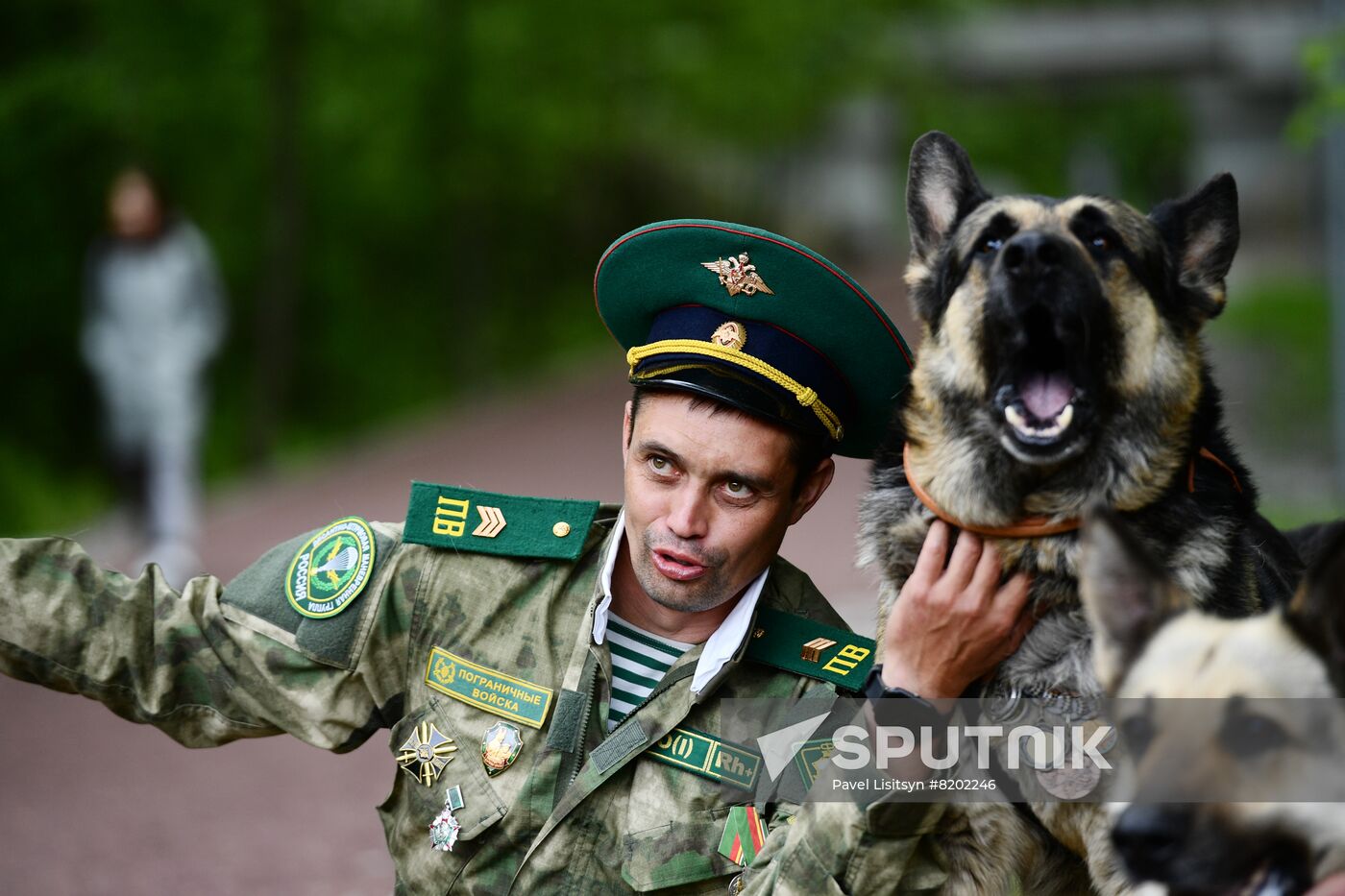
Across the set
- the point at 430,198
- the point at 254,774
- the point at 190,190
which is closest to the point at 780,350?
the point at 254,774

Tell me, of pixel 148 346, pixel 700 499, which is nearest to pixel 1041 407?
pixel 700 499

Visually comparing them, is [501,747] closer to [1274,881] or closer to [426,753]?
[426,753]

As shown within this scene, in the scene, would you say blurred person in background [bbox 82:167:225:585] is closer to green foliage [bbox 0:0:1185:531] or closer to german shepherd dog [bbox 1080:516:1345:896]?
green foliage [bbox 0:0:1185:531]

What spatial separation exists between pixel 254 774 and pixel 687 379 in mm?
4409

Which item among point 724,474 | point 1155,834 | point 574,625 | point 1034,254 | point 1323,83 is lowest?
point 574,625

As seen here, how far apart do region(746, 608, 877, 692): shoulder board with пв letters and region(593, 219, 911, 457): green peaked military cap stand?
429 millimetres

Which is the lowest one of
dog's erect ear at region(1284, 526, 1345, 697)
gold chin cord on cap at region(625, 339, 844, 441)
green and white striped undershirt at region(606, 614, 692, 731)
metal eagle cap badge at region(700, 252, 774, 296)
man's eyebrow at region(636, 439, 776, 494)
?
green and white striped undershirt at region(606, 614, 692, 731)

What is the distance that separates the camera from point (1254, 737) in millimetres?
2262

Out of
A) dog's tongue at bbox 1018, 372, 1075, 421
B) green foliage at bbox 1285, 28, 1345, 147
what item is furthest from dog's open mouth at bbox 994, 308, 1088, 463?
green foliage at bbox 1285, 28, 1345, 147

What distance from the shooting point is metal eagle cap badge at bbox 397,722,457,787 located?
306 cm

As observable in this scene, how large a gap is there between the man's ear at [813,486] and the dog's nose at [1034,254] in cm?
68

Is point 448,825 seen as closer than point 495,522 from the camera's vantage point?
Yes

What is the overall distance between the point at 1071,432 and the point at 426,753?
1462 mm

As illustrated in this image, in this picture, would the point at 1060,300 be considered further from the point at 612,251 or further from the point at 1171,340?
the point at 612,251
